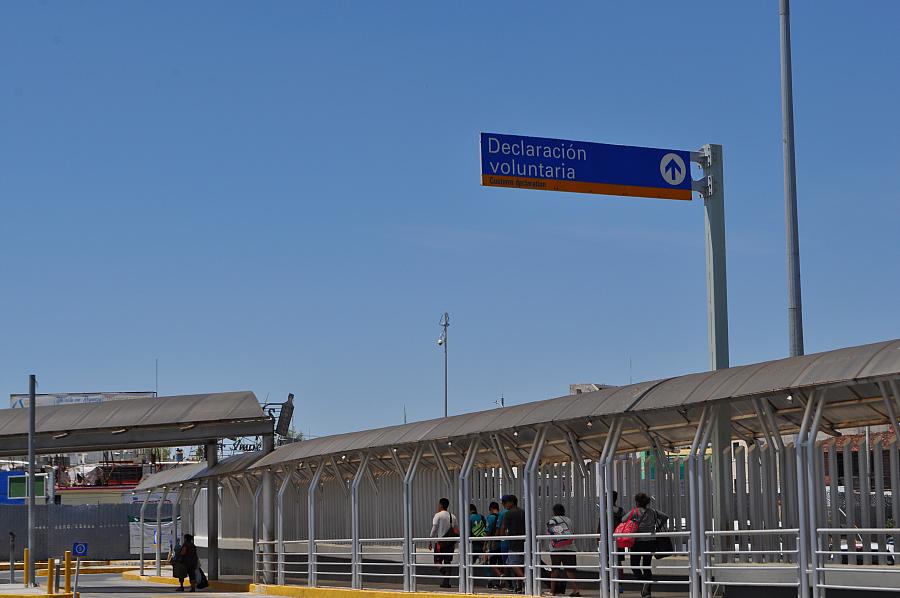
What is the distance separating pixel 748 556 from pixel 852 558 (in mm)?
1366

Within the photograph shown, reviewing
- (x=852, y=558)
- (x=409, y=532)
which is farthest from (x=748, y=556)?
(x=409, y=532)

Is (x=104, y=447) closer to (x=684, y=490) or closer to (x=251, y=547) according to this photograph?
(x=251, y=547)

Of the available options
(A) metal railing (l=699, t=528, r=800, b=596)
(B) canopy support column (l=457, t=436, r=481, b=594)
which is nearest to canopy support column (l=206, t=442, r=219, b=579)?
(B) canopy support column (l=457, t=436, r=481, b=594)

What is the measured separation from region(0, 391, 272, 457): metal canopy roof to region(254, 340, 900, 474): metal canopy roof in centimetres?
583

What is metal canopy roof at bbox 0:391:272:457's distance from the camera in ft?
96.3

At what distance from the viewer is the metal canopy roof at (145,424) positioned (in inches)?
1155

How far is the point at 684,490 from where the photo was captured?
17797mm

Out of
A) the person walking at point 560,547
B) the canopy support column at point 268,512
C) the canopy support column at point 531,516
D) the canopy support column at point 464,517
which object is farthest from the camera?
the canopy support column at point 268,512

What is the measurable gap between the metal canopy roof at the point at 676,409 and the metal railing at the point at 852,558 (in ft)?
4.41

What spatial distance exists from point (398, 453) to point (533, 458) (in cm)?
718

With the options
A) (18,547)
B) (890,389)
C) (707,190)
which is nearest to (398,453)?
(707,190)

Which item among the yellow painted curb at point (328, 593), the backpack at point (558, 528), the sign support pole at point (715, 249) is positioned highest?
the sign support pole at point (715, 249)

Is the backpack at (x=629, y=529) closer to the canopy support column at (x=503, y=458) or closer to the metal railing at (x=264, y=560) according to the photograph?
the canopy support column at (x=503, y=458)

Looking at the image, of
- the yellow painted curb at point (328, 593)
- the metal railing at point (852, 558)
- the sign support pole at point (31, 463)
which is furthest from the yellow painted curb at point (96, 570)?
the metal railing at point (852, 558)
